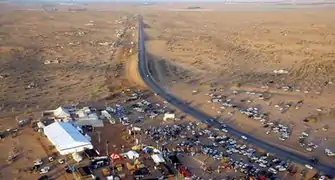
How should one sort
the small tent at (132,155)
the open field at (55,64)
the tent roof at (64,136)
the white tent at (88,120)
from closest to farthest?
the small tent at (132,155) < the tent roof at (64,136) < the white tent at (88,120) < the open field at (55,64)

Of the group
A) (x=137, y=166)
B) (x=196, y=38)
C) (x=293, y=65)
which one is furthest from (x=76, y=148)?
(x=196, y=38)

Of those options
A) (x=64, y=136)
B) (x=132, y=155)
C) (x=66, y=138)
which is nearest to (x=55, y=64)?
(x=64, y=136)

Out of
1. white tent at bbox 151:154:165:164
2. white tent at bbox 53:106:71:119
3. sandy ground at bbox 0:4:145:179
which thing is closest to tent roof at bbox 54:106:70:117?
white tent at bbox 53:106:71:119

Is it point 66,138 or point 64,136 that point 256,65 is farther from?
point 66,138

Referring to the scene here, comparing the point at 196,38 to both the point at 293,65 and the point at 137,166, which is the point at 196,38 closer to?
the point at 293,65

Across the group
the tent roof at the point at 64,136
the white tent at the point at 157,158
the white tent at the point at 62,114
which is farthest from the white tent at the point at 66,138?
the white tent at the point at 157,158

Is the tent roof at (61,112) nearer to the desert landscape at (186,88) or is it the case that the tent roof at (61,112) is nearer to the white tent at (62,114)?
the white tent at (62,114)

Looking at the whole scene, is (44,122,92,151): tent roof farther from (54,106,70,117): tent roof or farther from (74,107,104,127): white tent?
(54,106,70,117): tent roof

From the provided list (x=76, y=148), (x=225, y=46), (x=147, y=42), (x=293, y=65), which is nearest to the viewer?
(x=76, y=148)
